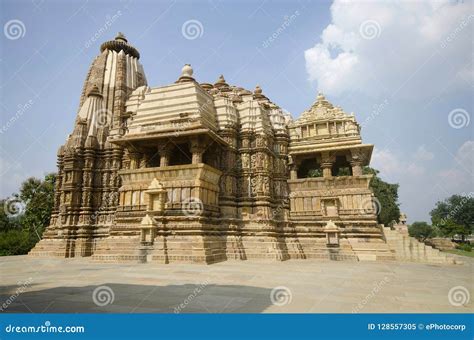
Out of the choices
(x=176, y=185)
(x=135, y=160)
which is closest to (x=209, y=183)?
(x=176, y=185)

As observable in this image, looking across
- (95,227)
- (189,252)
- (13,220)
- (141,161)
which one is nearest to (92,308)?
(189,252)

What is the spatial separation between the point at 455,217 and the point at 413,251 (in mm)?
73271

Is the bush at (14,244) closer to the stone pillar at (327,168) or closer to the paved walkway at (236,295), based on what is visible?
the paved walkway at (236,295)

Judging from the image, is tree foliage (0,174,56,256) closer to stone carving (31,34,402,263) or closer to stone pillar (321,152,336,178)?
stone carving (31,34,402,263)

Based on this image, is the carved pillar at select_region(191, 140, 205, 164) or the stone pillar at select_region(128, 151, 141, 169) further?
the stone pillar at select_region(128, 151, 141, 169)

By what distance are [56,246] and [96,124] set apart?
977cm

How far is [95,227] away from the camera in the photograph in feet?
71.9

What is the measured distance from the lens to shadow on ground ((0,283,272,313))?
200 inches

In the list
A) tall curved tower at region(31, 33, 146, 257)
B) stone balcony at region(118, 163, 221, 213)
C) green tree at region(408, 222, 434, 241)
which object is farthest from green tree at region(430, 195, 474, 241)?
tall curved tower at region(31, 33, 146, 257)

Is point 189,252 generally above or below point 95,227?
below

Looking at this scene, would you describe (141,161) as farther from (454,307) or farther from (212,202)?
(454,307)

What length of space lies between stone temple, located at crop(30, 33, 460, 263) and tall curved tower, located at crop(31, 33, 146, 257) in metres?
0.09

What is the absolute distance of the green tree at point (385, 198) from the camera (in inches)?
1612

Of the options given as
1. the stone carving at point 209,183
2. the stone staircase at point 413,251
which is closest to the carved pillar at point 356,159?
the stone carving at point 209,183
